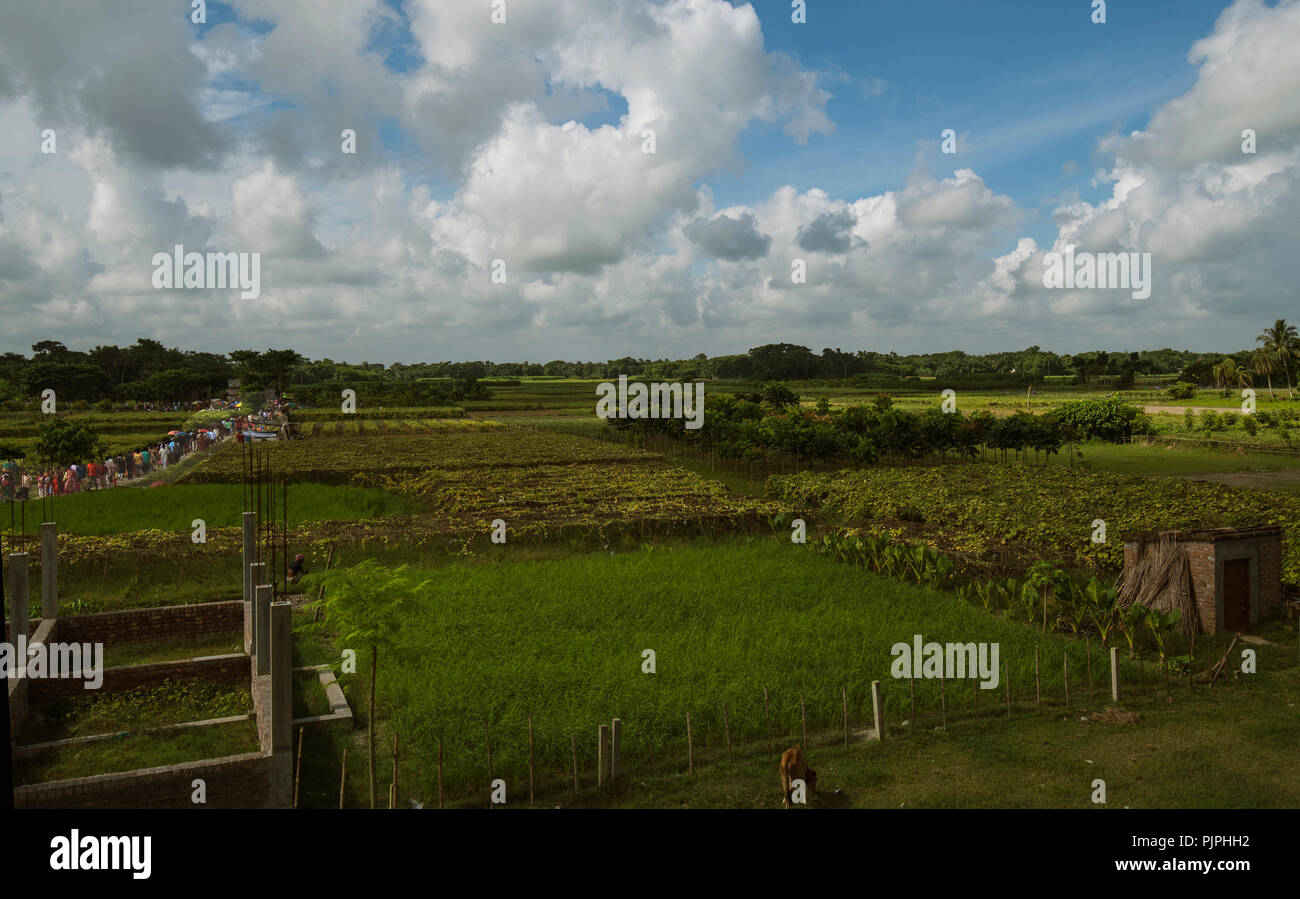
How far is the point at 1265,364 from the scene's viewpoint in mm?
87312

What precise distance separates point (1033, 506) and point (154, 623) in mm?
24629

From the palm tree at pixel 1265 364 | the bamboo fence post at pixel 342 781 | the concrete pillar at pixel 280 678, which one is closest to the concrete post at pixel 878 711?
the bamboo fence post at pixel 342 781

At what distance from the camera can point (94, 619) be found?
15117mm

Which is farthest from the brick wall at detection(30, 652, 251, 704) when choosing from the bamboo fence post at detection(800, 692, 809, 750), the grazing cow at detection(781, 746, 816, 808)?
the grazing cow at detection(781, 746, 816, 808)

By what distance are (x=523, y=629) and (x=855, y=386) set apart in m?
137

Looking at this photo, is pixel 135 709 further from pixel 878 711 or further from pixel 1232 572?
pixel 1232 572

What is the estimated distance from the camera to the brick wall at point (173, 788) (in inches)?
344

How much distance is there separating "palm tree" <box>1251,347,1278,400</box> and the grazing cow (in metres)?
100

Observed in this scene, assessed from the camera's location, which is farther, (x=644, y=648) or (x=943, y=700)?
(x=644, y=648)

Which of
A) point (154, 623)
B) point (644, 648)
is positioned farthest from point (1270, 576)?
point (154, 623)

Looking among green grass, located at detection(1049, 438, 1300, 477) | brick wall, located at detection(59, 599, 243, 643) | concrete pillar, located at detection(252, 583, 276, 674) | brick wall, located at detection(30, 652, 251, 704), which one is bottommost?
brick wall, located at detection(30, 652, 251, 704)

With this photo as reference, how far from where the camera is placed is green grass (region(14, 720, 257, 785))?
10375 millimetres

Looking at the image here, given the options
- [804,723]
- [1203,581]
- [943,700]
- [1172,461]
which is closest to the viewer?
[804,723]

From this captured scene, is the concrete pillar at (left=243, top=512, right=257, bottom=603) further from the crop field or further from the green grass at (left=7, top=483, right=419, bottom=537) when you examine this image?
the crop field
